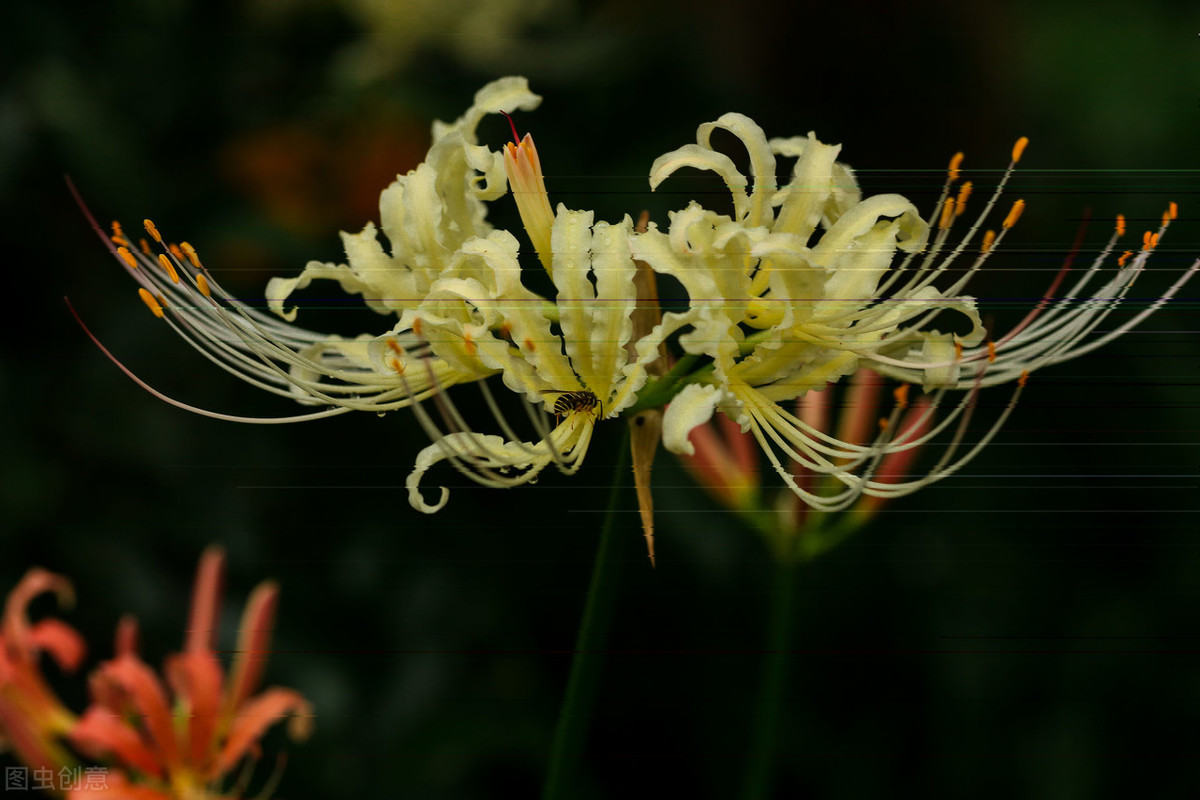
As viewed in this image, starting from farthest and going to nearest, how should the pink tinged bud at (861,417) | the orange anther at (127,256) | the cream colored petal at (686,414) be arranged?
the pink tinged bud at (861,417) < the orange anther at (127,256) < the cream colored petal at (686,414)

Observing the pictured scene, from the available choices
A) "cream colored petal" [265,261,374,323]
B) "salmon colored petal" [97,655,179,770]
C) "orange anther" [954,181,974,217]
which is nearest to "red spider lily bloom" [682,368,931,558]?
"orange anther" [954,181,974,217]

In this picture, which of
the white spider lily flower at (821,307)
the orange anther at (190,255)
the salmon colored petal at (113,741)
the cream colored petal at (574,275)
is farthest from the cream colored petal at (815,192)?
the salmon colored petal at (113,741)

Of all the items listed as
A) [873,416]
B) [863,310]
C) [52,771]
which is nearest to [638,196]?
[873,416]

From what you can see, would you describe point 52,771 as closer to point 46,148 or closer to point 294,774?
point 294,774

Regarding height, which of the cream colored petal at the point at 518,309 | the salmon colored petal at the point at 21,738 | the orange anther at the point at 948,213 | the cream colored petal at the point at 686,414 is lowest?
the salmon colored petal at the point at 21,738

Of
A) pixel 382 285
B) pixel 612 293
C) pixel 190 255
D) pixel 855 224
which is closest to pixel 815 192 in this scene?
pixel 855 224

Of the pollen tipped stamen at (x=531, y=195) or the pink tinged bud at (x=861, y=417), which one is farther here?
the pink tinged bud at (x=861, y=417)

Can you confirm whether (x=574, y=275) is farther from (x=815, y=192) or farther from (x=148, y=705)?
(x=148, y=705)

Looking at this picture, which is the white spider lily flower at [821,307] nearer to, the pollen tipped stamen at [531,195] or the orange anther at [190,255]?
the pollen tipped stamen at [531,195]
